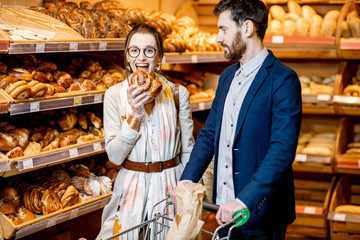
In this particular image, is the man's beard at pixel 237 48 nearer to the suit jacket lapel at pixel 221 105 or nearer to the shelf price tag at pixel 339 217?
the suit jacket lapel at pixel 221 105

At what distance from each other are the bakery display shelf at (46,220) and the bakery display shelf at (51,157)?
0.96 feet

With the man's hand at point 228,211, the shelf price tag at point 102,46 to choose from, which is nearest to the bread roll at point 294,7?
the shelf price tag at point 102,46

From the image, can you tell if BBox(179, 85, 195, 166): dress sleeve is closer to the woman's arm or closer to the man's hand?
the woman's arm

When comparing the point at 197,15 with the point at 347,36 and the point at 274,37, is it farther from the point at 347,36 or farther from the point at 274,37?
the point at 347,36

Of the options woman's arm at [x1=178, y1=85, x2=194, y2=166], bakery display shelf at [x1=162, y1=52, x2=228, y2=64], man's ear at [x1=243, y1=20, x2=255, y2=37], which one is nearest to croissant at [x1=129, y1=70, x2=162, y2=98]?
woman's arm at [x1=178, y1=85, x2=194, y2=166]

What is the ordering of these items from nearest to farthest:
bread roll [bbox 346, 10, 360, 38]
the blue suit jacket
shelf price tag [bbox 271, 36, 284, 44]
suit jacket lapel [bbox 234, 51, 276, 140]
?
the blue suit jacket
suit jacket lapel [bbox 234, 51, 276, 140]
bread roll [bbox 346, 10, 360, 38]
shelf price tag [bbox 271, 36, 284, 44]

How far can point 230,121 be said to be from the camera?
75.7 inches

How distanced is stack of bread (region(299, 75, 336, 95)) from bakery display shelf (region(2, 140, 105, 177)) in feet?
6.91

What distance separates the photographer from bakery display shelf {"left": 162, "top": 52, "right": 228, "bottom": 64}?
3.67 meters

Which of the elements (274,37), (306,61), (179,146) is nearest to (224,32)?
(179,146)

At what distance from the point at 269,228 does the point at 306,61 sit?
3.01m

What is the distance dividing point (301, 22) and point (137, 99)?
2.50 metres

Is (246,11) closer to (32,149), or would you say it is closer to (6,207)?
(32,149)

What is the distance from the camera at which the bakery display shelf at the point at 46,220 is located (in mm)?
2543
